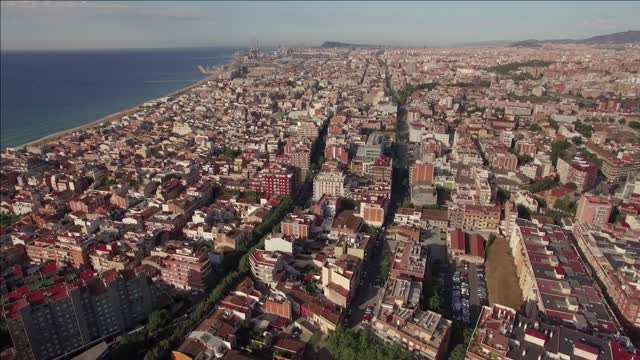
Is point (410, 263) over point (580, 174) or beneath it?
beneath

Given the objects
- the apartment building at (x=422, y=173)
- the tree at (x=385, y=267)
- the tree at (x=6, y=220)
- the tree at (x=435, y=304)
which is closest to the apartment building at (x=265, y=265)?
the tree at (x=385, y=267)

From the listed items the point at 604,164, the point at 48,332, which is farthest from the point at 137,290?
the point at 604,164

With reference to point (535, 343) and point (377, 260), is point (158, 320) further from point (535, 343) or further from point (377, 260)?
point (535, 343)

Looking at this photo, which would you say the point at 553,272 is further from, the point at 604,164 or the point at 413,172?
the point at 604,164

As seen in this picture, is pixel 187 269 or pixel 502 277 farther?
pixel 502 277

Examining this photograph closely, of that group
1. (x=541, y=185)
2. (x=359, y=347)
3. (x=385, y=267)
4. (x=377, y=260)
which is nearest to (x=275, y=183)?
(x=377, y=260)

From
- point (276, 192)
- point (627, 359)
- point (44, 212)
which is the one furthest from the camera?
point (276, 192)

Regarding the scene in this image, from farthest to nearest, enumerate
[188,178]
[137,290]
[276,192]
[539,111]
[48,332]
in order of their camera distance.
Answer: [539,111] → [188,178] → [276,192] → [137,290] → [48,332]
